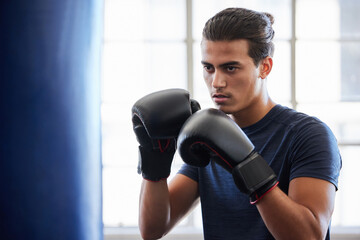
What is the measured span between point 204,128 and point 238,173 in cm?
16

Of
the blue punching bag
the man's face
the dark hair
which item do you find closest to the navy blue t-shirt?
the man's face

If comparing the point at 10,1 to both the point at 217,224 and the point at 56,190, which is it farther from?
the point at 217,224

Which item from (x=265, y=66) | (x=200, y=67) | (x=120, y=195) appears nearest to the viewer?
(x=265, y=66)

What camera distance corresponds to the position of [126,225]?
3086 mm

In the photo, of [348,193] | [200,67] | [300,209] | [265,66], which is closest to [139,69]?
[200,67]

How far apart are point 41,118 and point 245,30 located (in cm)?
82

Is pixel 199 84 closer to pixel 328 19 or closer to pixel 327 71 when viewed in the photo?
pixel 327 71

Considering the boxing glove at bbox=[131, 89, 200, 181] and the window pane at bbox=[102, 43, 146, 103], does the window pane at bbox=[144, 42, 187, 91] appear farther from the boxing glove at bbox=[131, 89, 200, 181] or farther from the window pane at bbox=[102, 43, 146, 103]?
the boxing glove at bbox=[131, 89, 200, 181]

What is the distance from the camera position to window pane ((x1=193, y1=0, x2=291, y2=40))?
3.03m

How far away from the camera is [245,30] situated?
1.28 metres

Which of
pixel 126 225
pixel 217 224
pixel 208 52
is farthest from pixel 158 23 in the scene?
Answer: pixel 217 224

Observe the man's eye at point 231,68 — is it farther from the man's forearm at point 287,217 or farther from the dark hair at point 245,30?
the man's forearm at point 287,217

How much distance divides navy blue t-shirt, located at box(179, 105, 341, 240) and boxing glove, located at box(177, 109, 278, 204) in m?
0.17

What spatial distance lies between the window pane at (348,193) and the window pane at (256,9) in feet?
3.66
